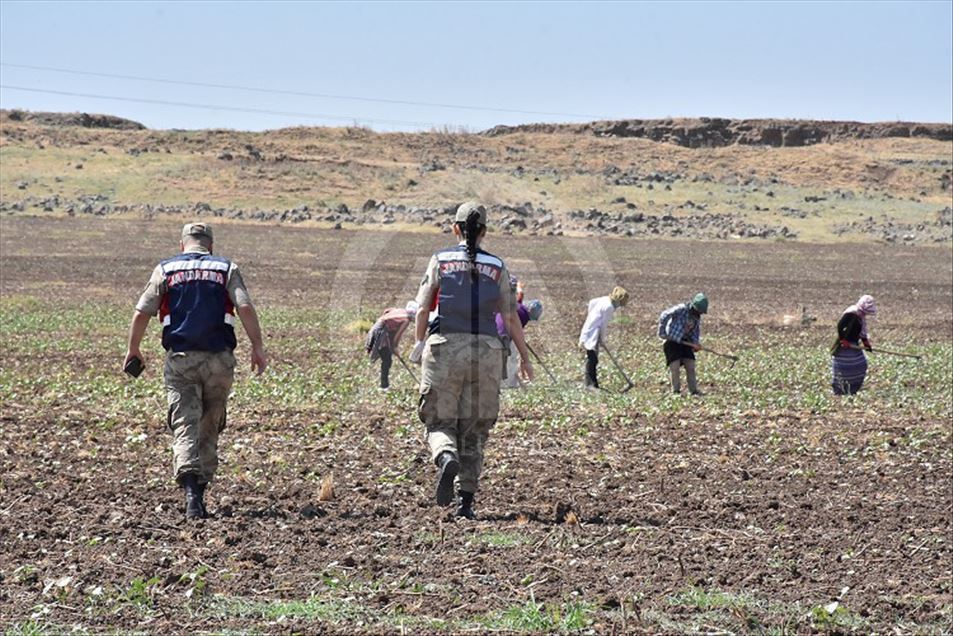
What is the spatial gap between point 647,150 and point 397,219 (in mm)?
Result: 44395

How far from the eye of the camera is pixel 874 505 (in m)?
11.0

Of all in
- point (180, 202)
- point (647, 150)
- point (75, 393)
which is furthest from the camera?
point (647, 150)

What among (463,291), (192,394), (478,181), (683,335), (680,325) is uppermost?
(478,181)

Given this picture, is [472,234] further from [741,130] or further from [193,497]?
[741,130]

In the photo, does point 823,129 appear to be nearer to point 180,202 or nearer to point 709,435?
point 180,202

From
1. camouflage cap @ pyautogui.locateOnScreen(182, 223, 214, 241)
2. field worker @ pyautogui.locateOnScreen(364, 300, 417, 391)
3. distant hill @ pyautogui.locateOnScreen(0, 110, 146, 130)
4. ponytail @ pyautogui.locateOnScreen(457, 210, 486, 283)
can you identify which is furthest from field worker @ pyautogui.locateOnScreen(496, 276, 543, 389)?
distant hill @ pyautogui.locateOnScreen(0, 110, 146, 130)

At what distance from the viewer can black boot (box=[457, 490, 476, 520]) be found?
31.8ft

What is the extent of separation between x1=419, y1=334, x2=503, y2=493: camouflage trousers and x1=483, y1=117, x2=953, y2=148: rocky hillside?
113m

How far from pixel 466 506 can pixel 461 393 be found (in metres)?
0.79

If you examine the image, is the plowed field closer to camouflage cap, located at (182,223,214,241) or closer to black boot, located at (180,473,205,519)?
black boot, located at (180,473,205,519)

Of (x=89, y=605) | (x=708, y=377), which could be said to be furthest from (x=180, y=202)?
(x=89, y=605)

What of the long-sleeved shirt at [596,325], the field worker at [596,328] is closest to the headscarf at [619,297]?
the field worker at [596,328]

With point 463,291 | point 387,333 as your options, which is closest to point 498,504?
point 463,291

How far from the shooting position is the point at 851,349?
61.4 ft
